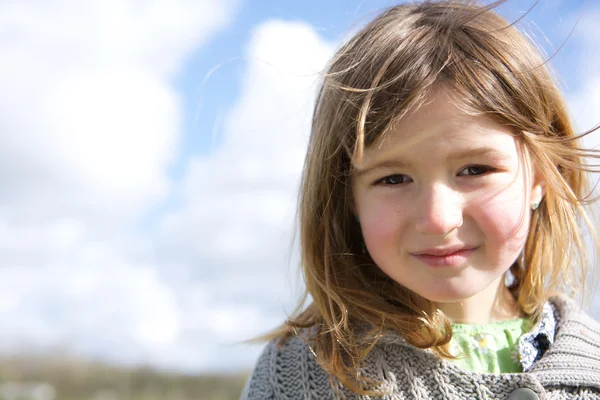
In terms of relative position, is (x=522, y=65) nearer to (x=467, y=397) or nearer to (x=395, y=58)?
(x=395, y=58)

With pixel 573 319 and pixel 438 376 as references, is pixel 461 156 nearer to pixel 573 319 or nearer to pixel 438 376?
pixel 438 376

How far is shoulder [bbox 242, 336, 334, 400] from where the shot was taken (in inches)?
72.2

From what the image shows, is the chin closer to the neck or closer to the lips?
the lips

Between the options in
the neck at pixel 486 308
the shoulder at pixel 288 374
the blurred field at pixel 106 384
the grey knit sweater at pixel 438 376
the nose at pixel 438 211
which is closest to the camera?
the nose at pixel 438 211

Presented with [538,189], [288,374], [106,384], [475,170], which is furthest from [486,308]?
[106,384]

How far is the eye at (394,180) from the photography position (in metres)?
1.70

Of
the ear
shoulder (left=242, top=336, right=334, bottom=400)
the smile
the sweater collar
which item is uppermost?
the ear

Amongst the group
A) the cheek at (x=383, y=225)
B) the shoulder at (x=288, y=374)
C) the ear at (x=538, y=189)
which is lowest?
the shoulder at (x=288, y=374)

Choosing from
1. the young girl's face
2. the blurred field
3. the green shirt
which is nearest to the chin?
the young girl's face

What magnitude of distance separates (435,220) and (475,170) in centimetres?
19

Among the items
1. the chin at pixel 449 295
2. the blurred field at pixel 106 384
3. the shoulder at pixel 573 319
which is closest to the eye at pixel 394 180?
the chin at pixel 449 295

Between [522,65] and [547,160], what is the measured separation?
0.28 meters

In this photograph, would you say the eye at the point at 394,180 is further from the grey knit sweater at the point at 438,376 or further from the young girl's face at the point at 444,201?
the grey knit sweater at the point at 438,376

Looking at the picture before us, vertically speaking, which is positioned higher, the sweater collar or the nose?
the nose
